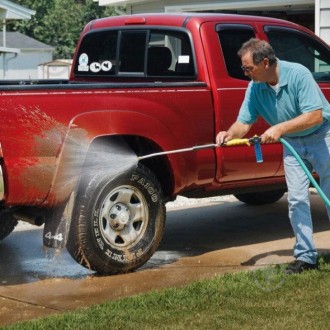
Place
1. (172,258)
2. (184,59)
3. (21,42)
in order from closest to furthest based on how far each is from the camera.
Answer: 1. (172,258)
2. (184,59)
3. (21,42)

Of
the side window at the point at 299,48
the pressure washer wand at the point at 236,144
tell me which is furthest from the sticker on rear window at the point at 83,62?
the pressure washer wand at the point at 236,144

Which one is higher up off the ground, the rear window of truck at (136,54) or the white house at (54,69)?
the rear window of truck at (136,54)

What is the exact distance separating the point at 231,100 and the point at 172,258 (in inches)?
58.1

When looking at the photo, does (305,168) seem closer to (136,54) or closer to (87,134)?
(87,134)

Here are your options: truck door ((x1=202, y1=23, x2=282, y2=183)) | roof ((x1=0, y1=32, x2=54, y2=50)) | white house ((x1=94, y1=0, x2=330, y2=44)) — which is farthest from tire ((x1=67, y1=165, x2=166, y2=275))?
roof ((x1=0, y1=32, x2=54, y2=50))

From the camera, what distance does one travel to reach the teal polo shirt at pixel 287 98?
7.11 m

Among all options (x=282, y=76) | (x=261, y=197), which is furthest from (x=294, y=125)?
(x=261, y=197)

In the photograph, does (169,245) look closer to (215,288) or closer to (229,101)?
(229,101)

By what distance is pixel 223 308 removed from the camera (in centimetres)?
656

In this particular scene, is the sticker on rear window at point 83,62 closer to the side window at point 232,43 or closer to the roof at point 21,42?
the side window at point 232,43

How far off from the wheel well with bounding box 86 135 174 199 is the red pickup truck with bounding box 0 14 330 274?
0.01 metres

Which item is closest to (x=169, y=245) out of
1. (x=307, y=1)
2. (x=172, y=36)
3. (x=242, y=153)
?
(x=242, y=153)

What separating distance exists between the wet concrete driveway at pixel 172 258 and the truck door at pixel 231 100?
74 cm

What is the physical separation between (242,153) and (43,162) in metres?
2.15
